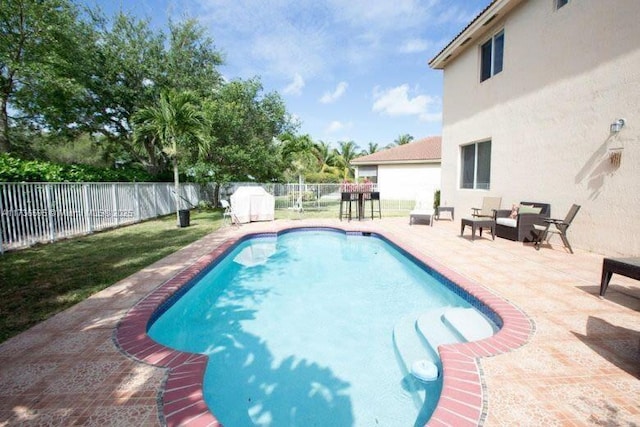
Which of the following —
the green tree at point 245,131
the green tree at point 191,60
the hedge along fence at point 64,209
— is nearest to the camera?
the hedge along fence at point 64,209

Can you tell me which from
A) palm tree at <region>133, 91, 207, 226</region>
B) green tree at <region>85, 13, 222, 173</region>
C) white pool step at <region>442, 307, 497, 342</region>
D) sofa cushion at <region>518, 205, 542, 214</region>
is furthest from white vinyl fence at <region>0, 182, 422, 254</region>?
sofa cushion at <region>518, 205, 542, 214</region>

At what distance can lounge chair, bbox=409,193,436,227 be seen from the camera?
10.9 meters

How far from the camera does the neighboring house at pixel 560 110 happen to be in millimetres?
5707

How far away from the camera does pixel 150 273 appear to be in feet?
17.4

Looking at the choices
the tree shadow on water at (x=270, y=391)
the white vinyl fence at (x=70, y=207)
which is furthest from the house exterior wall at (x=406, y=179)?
the tree shadow on water at (x=270, y=391)

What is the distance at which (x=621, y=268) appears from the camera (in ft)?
11.6

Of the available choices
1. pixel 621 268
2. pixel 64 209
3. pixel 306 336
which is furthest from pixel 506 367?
pixel 64 209

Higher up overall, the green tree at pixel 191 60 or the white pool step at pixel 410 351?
the green tree at pixel 191 60

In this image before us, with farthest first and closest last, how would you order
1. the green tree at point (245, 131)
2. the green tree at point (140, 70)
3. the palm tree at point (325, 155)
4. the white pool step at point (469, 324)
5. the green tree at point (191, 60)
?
the palm tree at point (325, 155)
the green tree at point (191, 60)
the green tree at point (140, 70)
the green tree at point (245, 131)
the white pool step at point (469, 324)

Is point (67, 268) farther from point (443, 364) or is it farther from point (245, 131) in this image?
point (245, 131)

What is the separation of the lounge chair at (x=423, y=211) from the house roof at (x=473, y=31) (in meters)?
5.53

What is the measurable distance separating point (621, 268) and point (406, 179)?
18.3 meters

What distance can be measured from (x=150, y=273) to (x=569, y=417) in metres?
5.87

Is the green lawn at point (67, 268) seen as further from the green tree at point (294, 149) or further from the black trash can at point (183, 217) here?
the green tree at point (294, 149)
